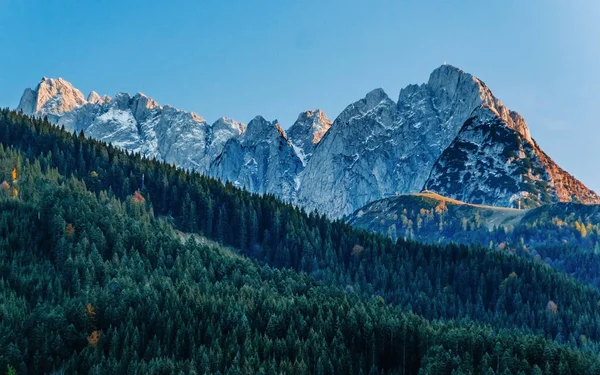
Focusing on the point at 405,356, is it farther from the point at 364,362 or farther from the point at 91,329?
the point at 91,329

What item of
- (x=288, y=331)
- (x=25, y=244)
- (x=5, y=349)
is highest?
(x=25, y=244)

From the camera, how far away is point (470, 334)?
14850cm

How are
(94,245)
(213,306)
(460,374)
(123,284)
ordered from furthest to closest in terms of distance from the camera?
(94,245) < (123,284) < (213,306) < (460,374)

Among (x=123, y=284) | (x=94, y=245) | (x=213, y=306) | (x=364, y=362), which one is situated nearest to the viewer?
(x=364, y=362)

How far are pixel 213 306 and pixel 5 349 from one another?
47971mm

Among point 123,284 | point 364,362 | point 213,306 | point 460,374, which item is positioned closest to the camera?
point 460,374


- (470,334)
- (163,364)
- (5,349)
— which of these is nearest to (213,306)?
(163,364)

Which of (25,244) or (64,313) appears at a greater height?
(25,244)

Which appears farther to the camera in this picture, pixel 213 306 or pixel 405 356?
pixel 213 306

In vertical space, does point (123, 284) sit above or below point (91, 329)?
above

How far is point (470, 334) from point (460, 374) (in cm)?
2168

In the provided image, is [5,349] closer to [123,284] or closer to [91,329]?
[91,329]

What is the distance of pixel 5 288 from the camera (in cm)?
16638

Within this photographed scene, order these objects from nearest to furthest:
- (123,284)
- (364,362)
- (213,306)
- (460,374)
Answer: (460,374)
(364,362)
(213,306)
(123,284)
